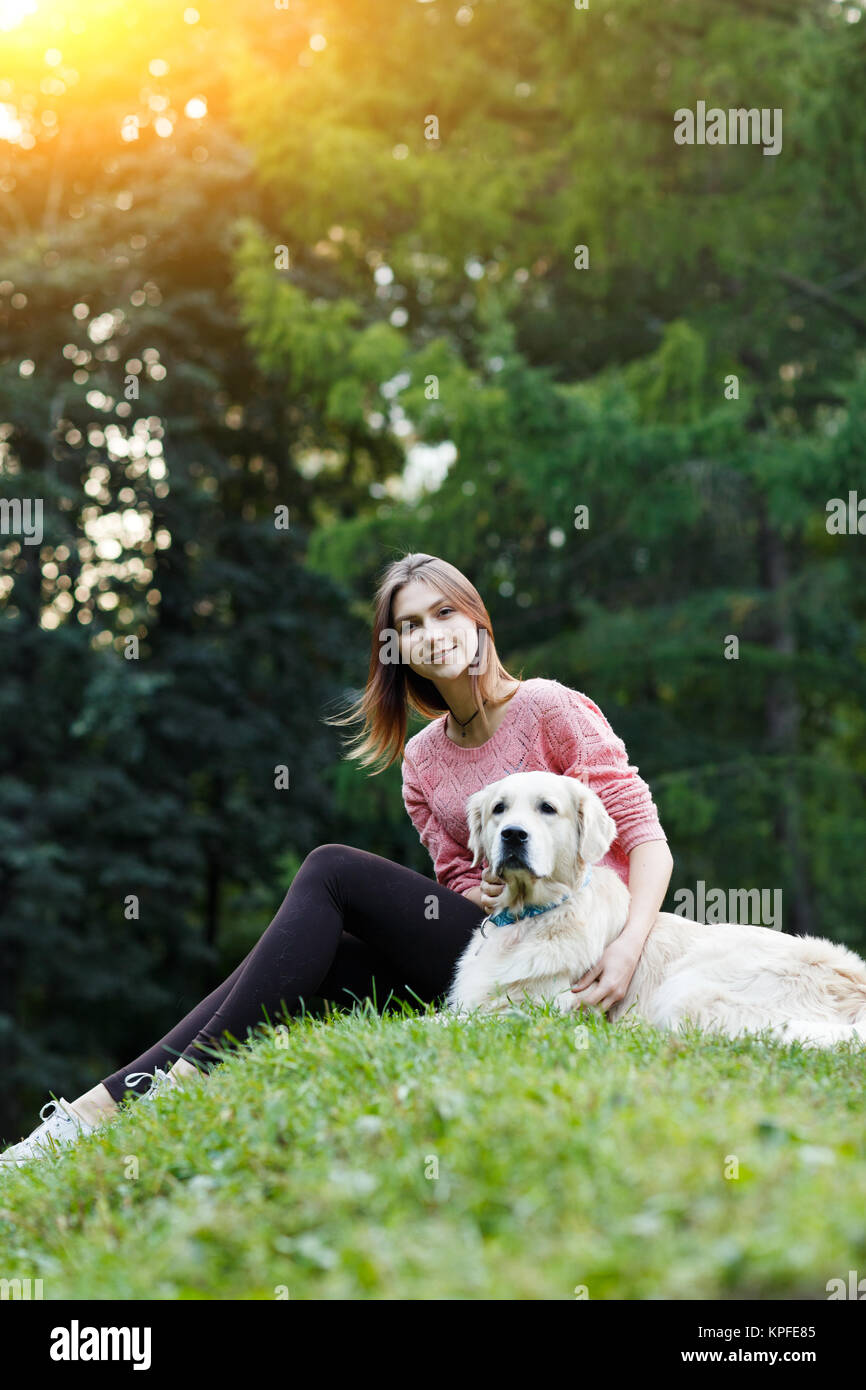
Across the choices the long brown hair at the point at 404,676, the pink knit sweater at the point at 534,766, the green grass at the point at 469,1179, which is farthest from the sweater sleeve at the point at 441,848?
the green grass at the point at 469,1179

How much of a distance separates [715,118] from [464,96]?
9.42 feet

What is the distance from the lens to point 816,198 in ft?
40.4

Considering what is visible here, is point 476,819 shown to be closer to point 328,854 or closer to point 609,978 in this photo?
point 328,854

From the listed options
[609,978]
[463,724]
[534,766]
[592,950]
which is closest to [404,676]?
[463,724]

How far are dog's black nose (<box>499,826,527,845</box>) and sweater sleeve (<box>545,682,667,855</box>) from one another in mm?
406

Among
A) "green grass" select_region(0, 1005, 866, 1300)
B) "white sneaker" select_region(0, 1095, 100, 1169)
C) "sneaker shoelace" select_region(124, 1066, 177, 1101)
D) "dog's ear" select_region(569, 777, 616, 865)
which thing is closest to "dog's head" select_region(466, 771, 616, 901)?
"dog's ear" select_region(569, 777, 616, 865)

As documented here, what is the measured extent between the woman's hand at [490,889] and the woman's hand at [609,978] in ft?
1.33

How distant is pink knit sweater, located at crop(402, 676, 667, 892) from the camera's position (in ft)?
13.8

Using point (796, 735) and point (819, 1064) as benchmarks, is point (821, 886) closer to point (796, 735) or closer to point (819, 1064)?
point (796, 735)

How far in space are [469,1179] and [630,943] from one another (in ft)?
5.69

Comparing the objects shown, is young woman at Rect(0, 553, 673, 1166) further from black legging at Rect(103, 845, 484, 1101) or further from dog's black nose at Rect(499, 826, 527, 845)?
dog's black nose at Rect(499, 826, 527, 845)

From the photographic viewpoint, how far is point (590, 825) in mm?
4039

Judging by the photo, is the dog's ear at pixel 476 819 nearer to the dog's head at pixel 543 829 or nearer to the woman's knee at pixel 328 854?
the dog's head at pixel 543 829

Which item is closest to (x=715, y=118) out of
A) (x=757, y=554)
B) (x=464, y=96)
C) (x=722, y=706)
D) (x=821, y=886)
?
(x=464, y=96)
